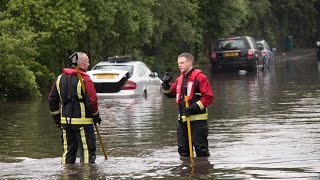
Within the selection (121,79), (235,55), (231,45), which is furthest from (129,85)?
(231,45)

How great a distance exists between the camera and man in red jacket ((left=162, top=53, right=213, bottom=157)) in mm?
11961

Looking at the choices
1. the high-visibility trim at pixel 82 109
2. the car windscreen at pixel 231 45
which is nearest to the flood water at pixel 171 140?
the high-visibility trim at pixel 82 109

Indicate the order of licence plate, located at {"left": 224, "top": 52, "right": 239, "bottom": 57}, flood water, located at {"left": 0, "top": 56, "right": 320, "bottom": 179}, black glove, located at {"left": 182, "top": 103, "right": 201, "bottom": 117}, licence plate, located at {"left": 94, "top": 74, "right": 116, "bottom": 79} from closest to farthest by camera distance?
flood water, located at {"left": 0, "top": 56, "right": 320, "bottom": 179}, black glove, located at {"left": 182, "top": 103, "right": 201, "bottom": 117}, licence plate, located at {"left": 94, "top": 74, "right": 116, "bottom": 79}, licence plate, located at {"left": 224, "top": 52, "right": 239, "bottom": 57}

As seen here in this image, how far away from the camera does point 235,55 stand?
41.7m

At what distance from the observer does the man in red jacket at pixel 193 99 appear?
39.2 ft

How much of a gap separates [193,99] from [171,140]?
3.36m

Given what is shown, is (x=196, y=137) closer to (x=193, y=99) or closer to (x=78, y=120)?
(x=193, y=99)

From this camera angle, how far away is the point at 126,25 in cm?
3284

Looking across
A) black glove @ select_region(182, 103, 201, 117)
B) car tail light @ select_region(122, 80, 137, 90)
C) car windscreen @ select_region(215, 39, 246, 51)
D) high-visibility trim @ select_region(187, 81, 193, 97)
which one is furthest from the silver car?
car windscreen @ select_region(215, 39, 246, 51)

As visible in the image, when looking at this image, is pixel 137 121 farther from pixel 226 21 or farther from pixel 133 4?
pixel 226 21

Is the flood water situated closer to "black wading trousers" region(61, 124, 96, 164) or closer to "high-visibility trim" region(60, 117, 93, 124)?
"black wading trousers" region(61, 124, 96, 164)

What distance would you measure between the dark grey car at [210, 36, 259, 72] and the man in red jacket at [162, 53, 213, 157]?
95.5ft

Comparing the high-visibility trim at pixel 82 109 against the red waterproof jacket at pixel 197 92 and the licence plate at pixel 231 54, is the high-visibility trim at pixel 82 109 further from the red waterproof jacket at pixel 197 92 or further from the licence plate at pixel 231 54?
the licence plate at pixel 231 54

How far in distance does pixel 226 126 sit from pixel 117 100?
7.96 metres
